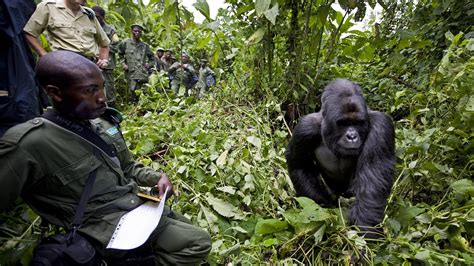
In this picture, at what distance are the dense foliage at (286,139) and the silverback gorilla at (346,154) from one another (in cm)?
12

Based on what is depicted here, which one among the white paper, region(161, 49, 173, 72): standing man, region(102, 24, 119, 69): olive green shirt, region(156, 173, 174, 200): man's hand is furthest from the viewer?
region(161, 49, 173, 72): standing man

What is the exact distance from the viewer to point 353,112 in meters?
2.18

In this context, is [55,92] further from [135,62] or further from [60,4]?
[135,62]

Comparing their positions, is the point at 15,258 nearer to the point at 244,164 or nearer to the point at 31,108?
the point at 31,108

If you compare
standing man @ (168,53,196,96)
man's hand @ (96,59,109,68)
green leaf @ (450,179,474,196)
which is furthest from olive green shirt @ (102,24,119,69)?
green leaf @ (450,179,474,196)

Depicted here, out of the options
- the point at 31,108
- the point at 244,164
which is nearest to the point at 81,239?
the point at 31,108

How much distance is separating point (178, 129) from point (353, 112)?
4.97ft

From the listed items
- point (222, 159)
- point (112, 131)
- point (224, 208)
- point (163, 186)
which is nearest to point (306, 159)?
point (222, 159)

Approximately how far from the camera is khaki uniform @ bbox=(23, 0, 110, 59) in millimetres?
2749

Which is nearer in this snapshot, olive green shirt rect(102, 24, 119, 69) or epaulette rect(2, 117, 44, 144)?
epaulette rect(2, 117, 44, 144)

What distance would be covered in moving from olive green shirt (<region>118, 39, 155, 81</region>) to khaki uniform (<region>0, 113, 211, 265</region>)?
488 centimetres

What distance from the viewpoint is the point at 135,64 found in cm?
628

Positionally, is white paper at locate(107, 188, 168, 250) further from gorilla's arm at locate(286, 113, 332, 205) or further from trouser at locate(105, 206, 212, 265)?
gorilla's arm at locate(286, 113, 332, 205)

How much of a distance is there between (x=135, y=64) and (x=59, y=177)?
5.26 meters
